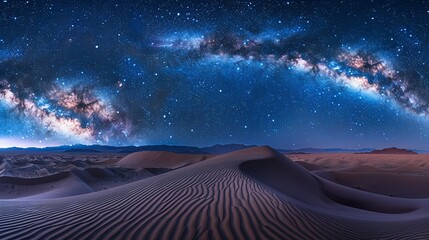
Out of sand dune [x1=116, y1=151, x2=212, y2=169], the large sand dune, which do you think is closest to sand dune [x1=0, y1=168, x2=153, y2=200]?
the large sand dune

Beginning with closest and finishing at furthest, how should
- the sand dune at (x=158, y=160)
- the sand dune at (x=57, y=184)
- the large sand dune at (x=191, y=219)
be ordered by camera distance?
the large sand dune at (x=191, y=219)
the sand dune at (x=57, y=184)
the sand dune at (x=158, y=160)

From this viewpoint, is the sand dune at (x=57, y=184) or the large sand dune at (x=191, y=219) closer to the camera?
the large sand dune at (x=191, y=219)

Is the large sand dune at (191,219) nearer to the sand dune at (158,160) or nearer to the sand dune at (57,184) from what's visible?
the sand dune at (57,184)

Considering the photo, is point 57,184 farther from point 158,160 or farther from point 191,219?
point 158,160

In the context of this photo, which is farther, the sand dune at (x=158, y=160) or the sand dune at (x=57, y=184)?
the sand dune at (x=158, y=160)

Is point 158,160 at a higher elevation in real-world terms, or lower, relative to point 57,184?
higher

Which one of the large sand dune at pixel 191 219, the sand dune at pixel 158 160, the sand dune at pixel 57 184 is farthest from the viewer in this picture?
the sand dune at pixel 158 160

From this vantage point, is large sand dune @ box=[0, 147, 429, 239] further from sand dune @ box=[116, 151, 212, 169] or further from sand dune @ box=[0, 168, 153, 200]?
sand dune @ box=[116, 151, 212, 169]

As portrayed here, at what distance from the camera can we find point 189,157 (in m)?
23.8

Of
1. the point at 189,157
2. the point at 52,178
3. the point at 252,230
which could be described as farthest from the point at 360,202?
the point at 189,157

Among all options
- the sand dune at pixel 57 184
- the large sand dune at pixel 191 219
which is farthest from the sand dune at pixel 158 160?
the large sand dune at pixel 191 219

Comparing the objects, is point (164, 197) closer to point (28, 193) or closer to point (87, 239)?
point (87, 239)

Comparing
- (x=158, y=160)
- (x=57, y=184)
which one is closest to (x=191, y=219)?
(x=57, y=184)

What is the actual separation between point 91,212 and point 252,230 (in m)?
2.22
